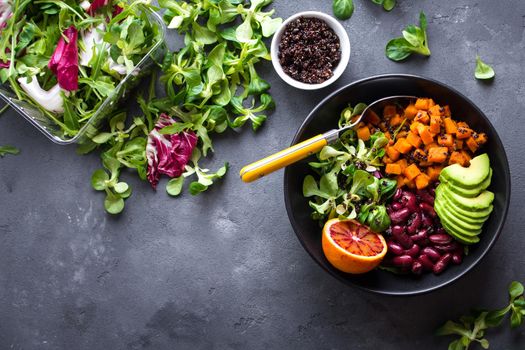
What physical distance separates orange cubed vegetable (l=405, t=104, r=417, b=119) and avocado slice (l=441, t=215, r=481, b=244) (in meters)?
0.34

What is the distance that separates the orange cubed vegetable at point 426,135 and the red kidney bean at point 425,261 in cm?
35

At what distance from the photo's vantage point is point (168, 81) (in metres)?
2.05

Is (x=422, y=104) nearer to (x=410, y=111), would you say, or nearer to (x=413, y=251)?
(x=410, y=111)

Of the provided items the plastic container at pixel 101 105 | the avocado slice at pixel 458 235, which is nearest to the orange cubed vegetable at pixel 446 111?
the avocado slice at pixel 458 235

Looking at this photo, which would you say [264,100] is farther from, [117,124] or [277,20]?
[117,124]

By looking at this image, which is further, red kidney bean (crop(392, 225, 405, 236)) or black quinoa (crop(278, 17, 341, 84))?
black quinoa (crop(278, 17, 341, 84))

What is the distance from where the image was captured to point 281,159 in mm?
1787

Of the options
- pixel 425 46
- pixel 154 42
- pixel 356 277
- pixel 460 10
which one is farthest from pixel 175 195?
pixel 460 10

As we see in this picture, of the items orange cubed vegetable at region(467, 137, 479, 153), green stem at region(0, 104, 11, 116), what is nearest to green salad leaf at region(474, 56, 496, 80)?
orange cubed vegetable at region(467, 137, 479, 153)

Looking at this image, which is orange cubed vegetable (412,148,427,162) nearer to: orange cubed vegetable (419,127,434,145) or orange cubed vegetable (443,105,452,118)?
orange cubed vegetable (419,127,434,145)

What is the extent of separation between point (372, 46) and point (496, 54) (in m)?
0.41

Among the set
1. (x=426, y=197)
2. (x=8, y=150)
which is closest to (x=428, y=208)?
(x=426, y=197)

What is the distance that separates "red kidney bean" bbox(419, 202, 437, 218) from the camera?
189 cm

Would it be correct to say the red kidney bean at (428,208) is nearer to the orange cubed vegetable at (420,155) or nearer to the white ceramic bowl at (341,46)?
the orange cubed vegetable at (420,155)
